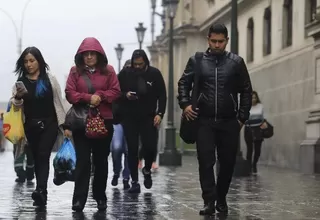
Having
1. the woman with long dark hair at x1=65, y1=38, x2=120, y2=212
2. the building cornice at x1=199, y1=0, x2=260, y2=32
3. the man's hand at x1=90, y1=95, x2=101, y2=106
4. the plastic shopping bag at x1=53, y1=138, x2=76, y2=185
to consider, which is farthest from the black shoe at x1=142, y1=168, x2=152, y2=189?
the building cornice at x1=199, y1=0, x2=260, y2=32

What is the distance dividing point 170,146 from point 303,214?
15.3 meters

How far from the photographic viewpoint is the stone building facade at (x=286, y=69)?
19.0m

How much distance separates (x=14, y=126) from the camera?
971 centimetres

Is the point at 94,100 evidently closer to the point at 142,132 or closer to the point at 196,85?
the point at 196,85

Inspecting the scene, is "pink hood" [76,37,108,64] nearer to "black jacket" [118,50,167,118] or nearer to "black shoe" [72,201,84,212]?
"black shoe" [72,201,84,212]

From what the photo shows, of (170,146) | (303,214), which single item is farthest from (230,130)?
(170,146)

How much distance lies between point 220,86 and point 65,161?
7.15 feet

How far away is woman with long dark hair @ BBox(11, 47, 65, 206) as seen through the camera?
9.54 metres

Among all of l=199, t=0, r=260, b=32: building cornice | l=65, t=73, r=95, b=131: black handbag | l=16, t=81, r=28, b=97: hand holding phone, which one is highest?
l=199, t=0, r=260, b=32: building cornice

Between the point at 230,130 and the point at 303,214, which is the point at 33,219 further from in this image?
the point at 303,214

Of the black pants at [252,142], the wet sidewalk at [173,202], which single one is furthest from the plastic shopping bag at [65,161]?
the black pants at [252,142]

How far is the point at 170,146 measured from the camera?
79.5ft

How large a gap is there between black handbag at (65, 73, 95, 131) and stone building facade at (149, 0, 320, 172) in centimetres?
996

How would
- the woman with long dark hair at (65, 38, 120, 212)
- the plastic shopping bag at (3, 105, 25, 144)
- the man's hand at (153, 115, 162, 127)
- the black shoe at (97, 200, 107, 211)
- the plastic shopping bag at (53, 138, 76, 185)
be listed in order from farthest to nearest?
1. the man's hand at (153, 115, 162, 127)
2. the plastic shopping bag at (53, 138, 76, 185)
3. the plastic shopping bag at (3, 105, 25, 144)
4. the black shoe at (97, 200, 107, 211)
5. the woman with long dark hair at (65, 38, 120, 212)
